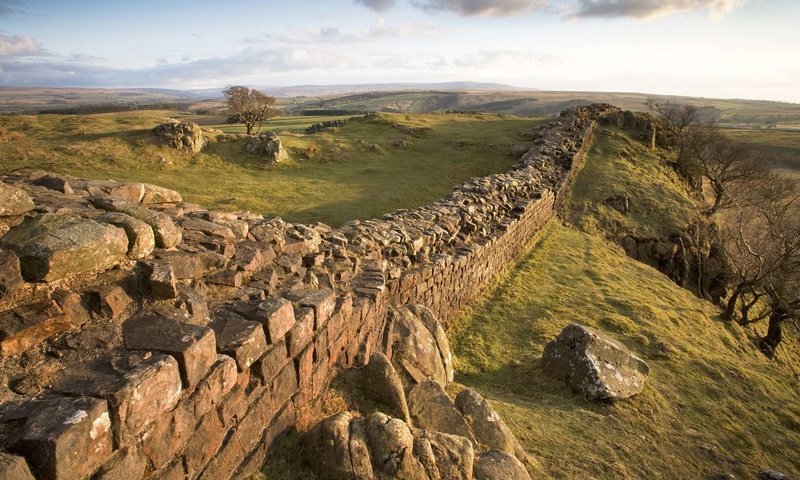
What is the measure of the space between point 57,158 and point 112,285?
2412 centimetres

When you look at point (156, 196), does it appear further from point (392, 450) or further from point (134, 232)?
point (392, 450)

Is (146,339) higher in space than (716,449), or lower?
higher

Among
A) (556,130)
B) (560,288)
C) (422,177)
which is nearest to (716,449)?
(560,288)

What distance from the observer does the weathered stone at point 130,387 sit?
3.36 m

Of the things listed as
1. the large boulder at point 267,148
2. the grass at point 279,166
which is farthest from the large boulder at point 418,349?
the large boulder at point 267,148

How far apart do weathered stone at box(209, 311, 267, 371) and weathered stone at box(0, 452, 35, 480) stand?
1773mm

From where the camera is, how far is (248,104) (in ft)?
134

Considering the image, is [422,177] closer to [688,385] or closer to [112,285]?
[688,385]

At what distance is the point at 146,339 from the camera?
13.4 feet

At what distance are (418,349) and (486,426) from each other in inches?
76.9

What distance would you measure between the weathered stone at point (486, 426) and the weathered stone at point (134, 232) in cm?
473

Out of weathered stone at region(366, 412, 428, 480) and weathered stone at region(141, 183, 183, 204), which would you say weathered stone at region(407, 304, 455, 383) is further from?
weathered stone at region(141, 183, 183, 204)

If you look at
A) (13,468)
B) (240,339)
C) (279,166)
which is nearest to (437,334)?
(240,339)

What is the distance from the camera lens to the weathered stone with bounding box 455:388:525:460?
6230 millimetres
